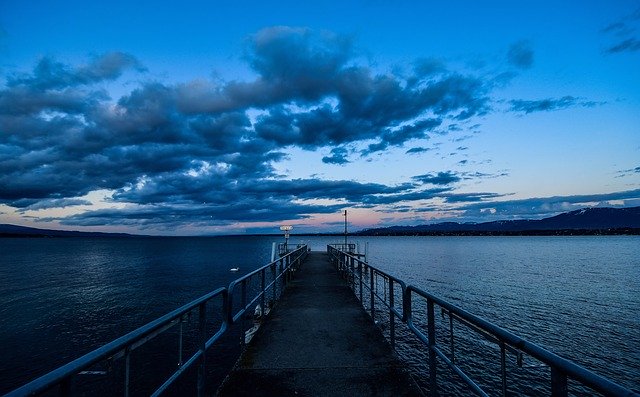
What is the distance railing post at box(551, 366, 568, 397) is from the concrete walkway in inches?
113

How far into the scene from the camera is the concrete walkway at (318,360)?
15.8ft

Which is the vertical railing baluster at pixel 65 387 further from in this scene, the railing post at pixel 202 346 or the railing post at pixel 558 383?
the railing post at pixel 558 383

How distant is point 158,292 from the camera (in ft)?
110

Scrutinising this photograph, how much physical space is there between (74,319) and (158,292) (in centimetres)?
998

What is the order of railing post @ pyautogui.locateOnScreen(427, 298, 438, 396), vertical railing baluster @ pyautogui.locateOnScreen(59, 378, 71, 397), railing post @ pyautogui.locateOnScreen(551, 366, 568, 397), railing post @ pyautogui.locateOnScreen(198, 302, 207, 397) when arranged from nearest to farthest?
vertical railing baluster @ pyautogui.locateOnScreen(59, 378, 71, 397) < railing post @ pyautogui.locateOnScreen(551, 366, 568, 397) < railing post @ pyautogui.locateOnScreen(198, 302, 207, 397) < railing post @ pyautogui.locateOnScreen(427, 298, 438, 396)

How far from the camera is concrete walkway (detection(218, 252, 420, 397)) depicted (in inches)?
190

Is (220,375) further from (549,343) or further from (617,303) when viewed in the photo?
(617,303)

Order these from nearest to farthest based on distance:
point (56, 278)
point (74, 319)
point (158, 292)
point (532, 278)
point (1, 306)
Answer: point (74, 319) → point (1, 306) → point (158, 292) → point (532, 278) → point (56, 278)

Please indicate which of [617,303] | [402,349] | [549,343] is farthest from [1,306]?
[617,303]

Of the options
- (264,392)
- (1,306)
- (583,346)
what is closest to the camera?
(264,392)

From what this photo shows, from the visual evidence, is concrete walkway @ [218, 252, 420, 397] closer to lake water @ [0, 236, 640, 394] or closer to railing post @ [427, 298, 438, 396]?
railing post @ [427, 298, 438, 396]

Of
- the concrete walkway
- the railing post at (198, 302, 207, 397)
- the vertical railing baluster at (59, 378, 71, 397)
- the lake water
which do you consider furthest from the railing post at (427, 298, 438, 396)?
the lake water

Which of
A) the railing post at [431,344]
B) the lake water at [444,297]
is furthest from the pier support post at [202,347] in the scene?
the lake water at [444,297]

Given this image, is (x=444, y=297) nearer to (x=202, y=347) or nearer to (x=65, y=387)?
(x=202, y=347)
